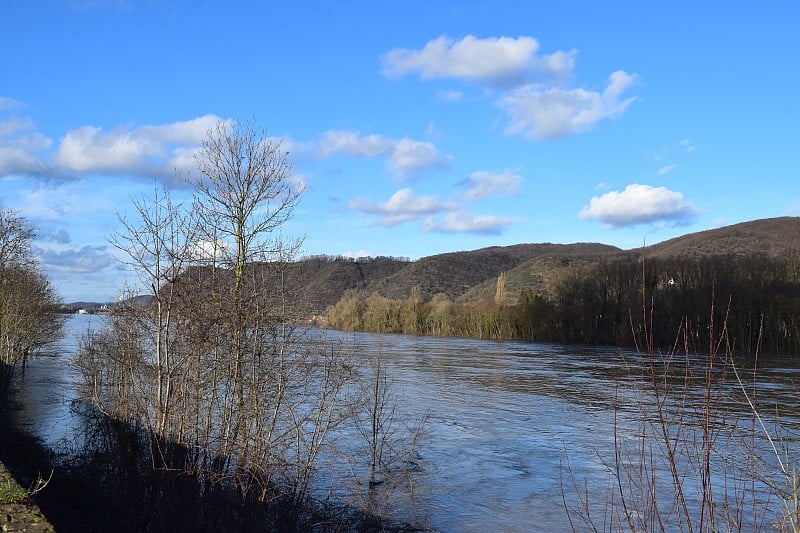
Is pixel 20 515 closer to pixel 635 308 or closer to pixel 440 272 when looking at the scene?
pixel 635 308

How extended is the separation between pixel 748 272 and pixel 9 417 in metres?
62.0

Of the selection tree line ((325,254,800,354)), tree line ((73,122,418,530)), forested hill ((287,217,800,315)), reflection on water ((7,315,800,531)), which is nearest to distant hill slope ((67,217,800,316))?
forested hill ((287,217,800,315))

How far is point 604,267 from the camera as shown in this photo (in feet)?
234

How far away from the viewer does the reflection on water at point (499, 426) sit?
486 inches

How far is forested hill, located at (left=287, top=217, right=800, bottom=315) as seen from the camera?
380 ft

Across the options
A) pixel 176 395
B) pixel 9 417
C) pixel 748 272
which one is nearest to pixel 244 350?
pixel 176 395

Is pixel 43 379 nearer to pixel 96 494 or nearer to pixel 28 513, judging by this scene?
pixel 96 494

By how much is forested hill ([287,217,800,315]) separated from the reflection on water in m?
41.5

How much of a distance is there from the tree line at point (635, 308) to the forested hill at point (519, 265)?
5.34 m

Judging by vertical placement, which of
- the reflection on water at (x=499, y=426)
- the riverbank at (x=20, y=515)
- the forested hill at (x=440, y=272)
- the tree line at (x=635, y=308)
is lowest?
the reflection on water at (x=499, y=426)

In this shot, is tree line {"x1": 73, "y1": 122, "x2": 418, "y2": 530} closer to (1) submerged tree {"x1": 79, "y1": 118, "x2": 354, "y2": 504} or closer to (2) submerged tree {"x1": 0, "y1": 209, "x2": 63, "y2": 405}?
(1) submerged tree {"x1": 79, "y1": 118, "x2": 354, "y2": 504}

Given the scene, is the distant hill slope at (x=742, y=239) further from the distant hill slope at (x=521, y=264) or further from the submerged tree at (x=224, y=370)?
the submerged tree at (x=224, y=370)

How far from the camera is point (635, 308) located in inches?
2272

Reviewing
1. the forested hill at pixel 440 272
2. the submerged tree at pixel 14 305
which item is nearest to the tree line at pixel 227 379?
the submerged tree at pixel 14 305
